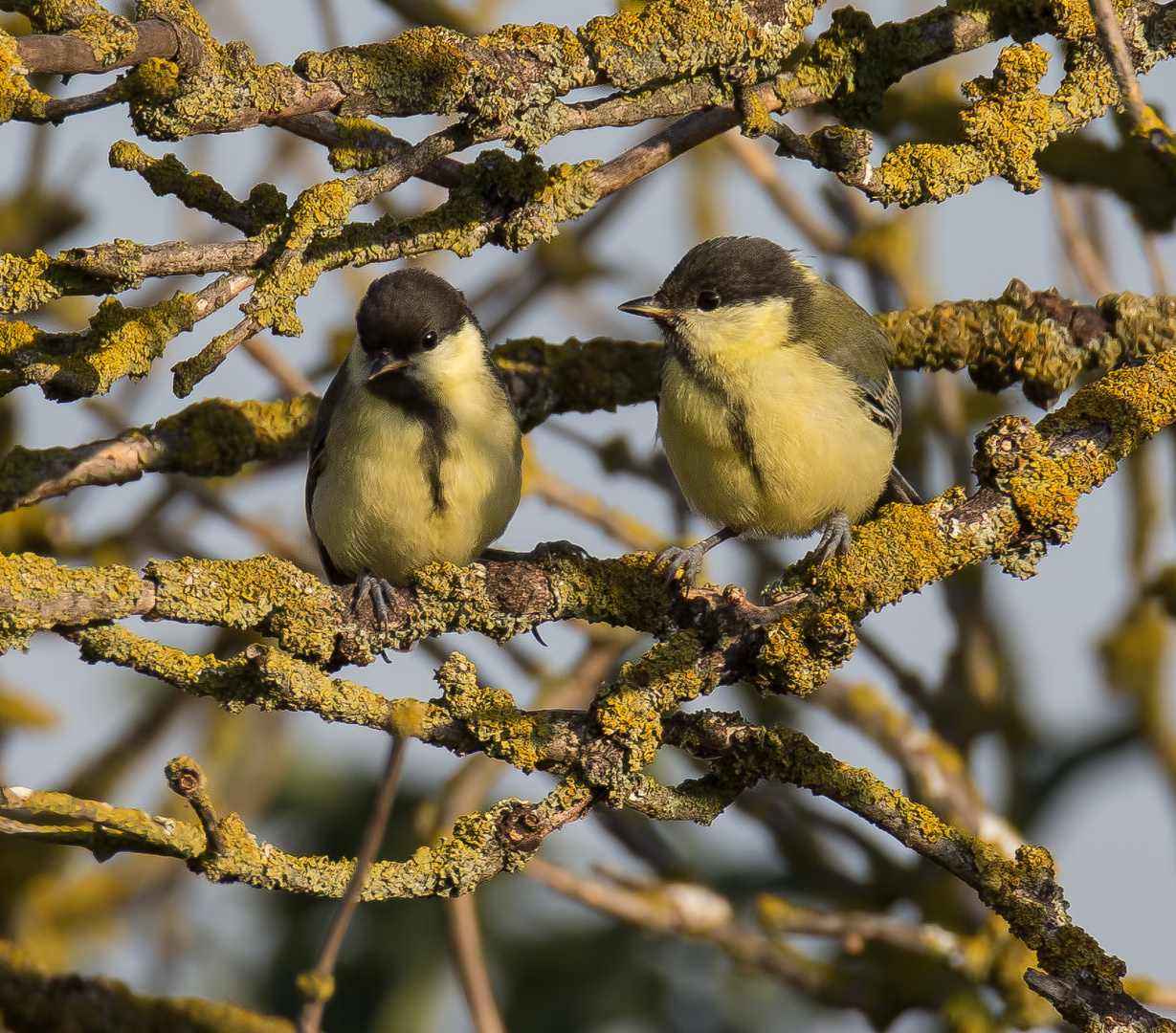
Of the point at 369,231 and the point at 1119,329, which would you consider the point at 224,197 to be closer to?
the point at 369,231

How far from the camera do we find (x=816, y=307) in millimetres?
4477

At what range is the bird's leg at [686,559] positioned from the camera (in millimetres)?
3385

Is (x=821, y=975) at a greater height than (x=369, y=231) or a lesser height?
lesser

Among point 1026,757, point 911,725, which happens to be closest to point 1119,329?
point 911,725

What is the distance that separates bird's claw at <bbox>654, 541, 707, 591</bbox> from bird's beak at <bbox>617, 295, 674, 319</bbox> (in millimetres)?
818

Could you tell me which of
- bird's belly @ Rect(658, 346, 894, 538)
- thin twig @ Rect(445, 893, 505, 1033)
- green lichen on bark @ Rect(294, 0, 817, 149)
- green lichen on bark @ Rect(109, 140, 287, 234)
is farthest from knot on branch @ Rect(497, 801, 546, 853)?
bird's belly @ Rect(658, 346, 894, 538)

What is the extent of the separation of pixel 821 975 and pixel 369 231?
2643 mm

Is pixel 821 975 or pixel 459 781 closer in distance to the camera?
pixel 821 975

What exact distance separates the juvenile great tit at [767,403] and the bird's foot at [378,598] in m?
0.87

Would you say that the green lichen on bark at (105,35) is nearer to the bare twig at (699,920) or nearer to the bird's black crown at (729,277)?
the bird's black crown at (729,277)

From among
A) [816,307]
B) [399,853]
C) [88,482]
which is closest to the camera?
[88,482]

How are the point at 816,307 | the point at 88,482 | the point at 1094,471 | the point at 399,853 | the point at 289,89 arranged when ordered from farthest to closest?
the point at 399,853 → the point at 816,307 → the point at 88,482 → the point at 1094,471 → the point at 289,89

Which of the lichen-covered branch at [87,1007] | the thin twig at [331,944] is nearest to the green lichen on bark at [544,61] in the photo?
the thin twig at [331,944]

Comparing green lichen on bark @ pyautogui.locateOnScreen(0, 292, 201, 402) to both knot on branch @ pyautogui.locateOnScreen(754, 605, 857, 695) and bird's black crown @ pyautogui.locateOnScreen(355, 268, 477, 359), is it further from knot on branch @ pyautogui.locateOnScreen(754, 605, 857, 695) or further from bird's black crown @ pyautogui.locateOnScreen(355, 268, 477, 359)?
bird's black crown @ pyautogui.locateOnScreen(355, 268, 477, 359)
